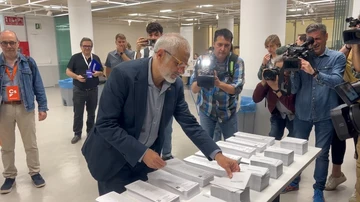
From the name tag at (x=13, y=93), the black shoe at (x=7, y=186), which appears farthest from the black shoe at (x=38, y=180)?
the name tag at (x=13, y=93)

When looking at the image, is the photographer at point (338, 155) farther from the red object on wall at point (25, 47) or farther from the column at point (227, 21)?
the red object on wall at point (25, 47)

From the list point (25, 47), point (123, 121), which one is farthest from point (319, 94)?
point (25, 47)

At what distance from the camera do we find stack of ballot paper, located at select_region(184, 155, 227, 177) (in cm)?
146

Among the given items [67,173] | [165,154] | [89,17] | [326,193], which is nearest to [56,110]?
[89,17]

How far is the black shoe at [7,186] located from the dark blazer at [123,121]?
1.69 m

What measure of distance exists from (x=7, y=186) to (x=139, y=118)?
2081 millimetres

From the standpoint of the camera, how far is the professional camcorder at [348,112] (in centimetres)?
130

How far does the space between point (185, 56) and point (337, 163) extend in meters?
2.08

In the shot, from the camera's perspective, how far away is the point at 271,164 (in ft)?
4.81

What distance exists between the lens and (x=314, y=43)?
2.09 metres

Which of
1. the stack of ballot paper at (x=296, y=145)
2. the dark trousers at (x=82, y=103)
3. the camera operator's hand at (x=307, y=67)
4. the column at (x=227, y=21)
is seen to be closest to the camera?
the stack of ballot paper at (x=296, y=145)

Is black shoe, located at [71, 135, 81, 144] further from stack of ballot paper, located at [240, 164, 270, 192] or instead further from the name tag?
stack of ballot paper, located at [240, 164, 270, 192]

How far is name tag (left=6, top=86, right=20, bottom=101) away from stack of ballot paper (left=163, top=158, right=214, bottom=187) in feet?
5.88

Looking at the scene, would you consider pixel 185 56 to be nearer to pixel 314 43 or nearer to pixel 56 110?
pixel 314 43
